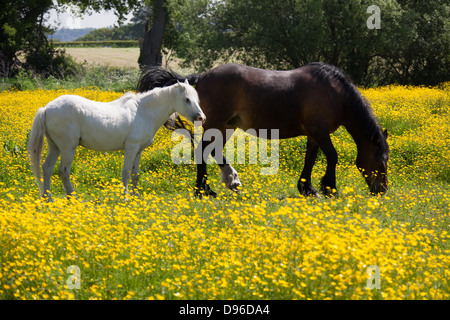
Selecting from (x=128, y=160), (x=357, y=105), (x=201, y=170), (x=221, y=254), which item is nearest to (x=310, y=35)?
(x=357, y=105)

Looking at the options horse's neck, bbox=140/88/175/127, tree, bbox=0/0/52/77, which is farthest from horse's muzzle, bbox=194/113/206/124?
tree, bbox=0/0/52/77

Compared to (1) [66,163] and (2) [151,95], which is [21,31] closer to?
(2) [151,95]

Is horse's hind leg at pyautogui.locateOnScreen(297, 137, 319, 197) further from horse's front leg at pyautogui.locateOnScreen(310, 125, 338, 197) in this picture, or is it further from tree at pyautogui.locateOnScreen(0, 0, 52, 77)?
tree at pyautogui.locateOnScreen(0, 0, 52, 77)

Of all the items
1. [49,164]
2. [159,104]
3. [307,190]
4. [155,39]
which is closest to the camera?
[49,164]

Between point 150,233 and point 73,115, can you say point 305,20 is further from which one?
point 150,233

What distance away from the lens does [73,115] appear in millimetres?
7410

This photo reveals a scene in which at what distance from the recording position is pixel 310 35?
987 inches

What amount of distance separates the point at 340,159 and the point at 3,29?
987 inches

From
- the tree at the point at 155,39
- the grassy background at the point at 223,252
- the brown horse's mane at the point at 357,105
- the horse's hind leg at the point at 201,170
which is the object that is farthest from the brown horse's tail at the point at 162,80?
the tree at the point at 155,39

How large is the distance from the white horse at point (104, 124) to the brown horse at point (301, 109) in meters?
0.76

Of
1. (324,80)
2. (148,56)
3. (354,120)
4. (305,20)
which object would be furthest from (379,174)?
(148,56)

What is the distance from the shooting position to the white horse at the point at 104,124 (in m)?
7.38

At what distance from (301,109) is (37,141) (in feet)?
13.3

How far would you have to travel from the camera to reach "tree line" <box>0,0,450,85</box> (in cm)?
2531
